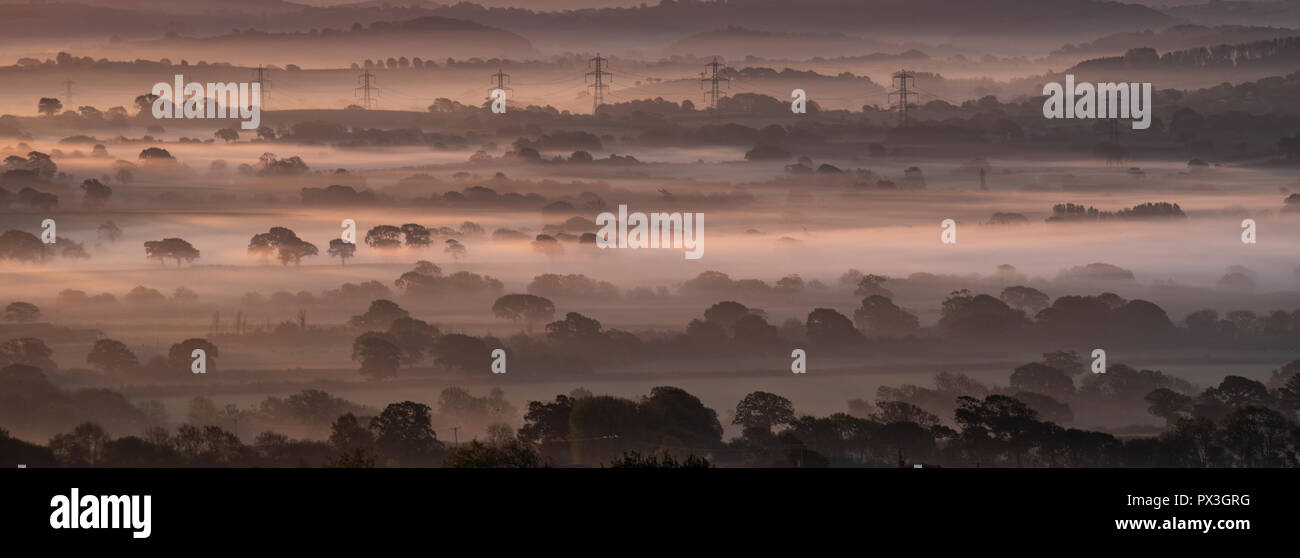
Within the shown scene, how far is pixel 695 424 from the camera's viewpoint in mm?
143125

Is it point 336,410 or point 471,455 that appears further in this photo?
point 336,410

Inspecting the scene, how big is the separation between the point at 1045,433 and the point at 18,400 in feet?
452
